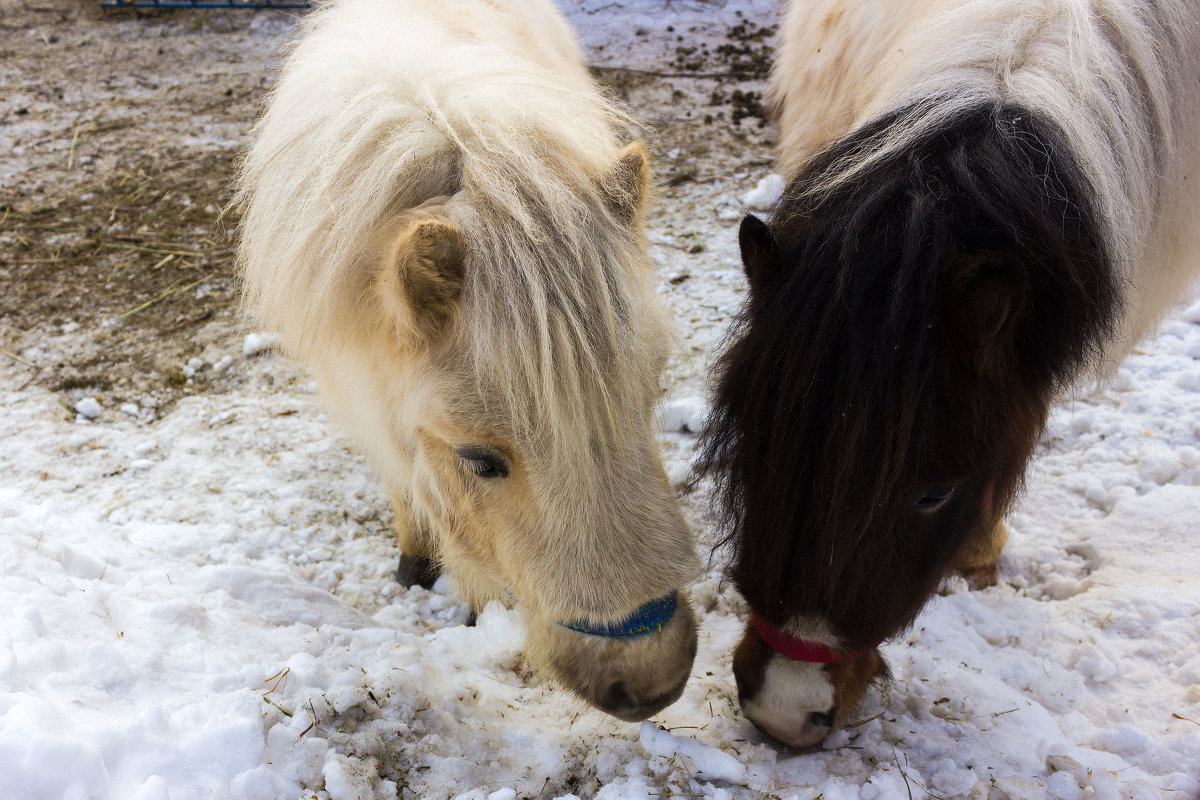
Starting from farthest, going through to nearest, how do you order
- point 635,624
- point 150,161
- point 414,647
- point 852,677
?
point 150,161, point 414,647, point 852,677, point 635,624

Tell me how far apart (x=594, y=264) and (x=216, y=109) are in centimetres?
668

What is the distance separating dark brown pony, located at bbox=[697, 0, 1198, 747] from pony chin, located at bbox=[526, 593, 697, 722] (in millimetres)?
218

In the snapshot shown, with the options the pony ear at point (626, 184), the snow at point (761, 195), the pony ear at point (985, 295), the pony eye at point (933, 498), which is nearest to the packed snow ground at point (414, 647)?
the pony eye at point (933, 498)

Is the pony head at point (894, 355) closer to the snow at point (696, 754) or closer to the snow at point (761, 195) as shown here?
the snow at point (696, 754)

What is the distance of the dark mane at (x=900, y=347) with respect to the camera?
4.91 ft

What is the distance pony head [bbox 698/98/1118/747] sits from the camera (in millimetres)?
1499

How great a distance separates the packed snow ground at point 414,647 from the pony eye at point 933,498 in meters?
0.77

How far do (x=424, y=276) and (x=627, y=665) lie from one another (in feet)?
3.65

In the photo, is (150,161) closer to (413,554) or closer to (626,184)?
(413,554)

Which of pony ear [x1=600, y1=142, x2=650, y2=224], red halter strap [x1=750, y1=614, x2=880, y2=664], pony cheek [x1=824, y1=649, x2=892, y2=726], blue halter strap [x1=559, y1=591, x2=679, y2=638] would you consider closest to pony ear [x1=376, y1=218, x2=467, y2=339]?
pony ear [x1=600, y1=142, x2=650, y2=224]

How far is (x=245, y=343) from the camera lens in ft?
13.3

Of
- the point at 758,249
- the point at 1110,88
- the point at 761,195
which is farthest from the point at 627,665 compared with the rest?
the point at 761,195

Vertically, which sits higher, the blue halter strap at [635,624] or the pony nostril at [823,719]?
the blue halter strap at [635,624]

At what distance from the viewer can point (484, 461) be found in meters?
1.74
